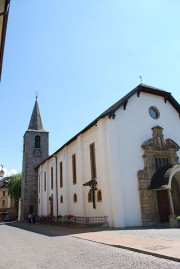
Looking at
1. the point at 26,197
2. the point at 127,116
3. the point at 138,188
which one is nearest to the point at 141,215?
the point at 138,188

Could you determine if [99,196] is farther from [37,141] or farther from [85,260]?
[37,141]

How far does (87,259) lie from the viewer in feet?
25.3

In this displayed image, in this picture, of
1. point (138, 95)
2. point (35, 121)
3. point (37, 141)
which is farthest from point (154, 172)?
point (35, 121)

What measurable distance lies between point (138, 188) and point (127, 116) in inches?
228

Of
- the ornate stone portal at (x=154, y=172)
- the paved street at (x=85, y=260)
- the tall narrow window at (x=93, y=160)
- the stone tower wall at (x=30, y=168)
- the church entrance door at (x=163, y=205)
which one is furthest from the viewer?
the stone tower wall at (x=30, y=168)

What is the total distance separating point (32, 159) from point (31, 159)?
166 mm

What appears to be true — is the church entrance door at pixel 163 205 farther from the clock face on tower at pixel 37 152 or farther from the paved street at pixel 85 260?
the clock face on tower at pixel 37 152

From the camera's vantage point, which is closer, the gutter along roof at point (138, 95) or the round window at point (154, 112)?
the gutter along roof at point (138, 95)

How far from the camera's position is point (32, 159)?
43.1m

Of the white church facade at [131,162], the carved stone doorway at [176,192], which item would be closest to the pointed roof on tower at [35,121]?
the white church facade at [131,162]

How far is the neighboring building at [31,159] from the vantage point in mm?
40875

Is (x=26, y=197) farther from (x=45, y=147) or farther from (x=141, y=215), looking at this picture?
(x=141, y=215)

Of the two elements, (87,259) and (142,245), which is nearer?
(87,259)

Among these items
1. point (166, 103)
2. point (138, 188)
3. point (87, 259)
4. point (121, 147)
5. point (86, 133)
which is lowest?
point (87, 259)
